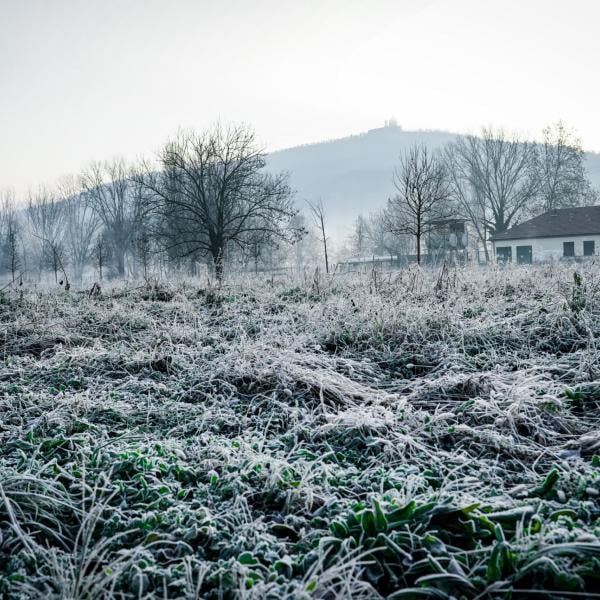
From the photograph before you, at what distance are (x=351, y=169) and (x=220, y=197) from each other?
534 ft

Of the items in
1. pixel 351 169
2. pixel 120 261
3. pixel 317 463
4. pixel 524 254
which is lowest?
pixel 317 463

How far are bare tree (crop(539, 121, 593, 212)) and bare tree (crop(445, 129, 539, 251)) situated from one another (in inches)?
39.3

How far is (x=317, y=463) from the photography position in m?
2.35

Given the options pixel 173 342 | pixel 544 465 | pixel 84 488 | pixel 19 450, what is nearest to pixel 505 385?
pixel 544 465

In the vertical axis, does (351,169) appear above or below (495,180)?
above

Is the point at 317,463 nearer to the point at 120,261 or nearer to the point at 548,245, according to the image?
the point at 548,245

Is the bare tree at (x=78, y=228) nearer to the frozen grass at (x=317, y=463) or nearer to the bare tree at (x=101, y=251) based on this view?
the bare tree at (x=101, y=251)

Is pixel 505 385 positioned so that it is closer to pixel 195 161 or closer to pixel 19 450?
pixel 19 450

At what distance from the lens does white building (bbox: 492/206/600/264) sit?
3612cm

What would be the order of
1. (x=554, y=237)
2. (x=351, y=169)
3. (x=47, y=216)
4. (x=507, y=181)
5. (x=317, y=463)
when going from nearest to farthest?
1. (x=317, y=463)
2. (x=554, y=237)
3. (x=507, y=181)
4. (x=47, y=216)
5. (x=351, y=169)

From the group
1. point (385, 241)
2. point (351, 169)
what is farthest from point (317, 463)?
point (351, 169)

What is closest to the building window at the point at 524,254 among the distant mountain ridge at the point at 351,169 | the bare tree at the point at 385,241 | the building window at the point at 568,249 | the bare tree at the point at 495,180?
the building window at the point at 568,249

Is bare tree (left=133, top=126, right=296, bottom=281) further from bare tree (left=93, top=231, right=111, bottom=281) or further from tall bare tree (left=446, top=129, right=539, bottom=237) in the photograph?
tall bare tree (left=446, top=129, right=539, bottom=237)

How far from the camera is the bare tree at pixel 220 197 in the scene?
864 inches
